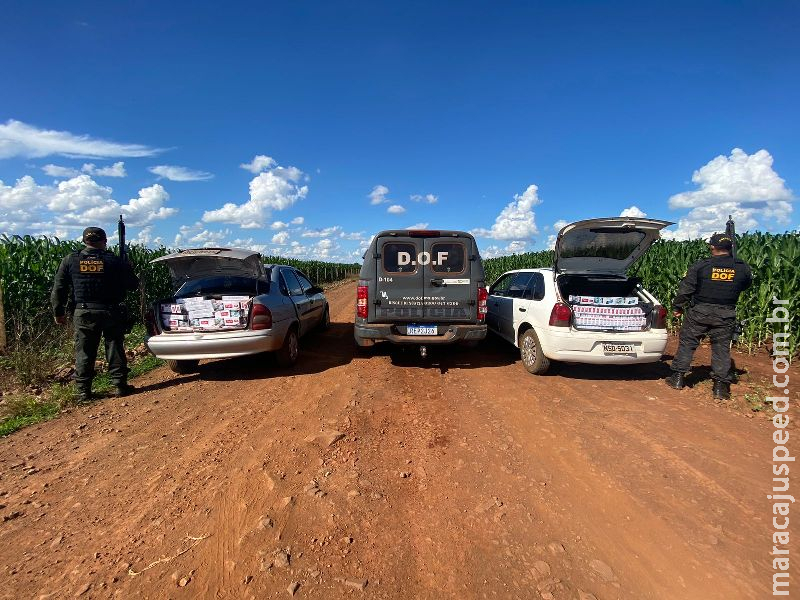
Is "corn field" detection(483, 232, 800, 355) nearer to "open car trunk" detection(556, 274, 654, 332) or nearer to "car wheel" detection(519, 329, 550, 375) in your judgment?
"open car trunk" detection(556, 274, 654, 332)

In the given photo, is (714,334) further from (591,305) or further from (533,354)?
(533,354)

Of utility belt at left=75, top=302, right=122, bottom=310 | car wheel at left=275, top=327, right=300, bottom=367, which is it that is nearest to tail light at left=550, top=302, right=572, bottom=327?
car wheel at left=275, top=327, right=300, bottom=367

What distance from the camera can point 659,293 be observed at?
38.1ft

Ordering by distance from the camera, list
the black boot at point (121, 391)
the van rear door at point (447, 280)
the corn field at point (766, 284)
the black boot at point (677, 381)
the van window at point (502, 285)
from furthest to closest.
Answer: the van window at point (502, 285)
the corn field at point (766, 284)
the van rear door at point (447, 280)
the black boot at point (677, 381)
the black boot at point (121, 391)

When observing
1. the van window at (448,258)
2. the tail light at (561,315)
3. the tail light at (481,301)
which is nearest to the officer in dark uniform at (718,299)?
the tail light at (561,315)

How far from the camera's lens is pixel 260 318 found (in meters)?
6.09

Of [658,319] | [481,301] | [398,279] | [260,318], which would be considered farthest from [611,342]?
[260,318]

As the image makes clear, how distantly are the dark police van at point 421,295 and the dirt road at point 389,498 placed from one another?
1.44 m

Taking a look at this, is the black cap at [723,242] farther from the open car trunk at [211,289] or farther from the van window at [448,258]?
the open car trunk at [211,289]

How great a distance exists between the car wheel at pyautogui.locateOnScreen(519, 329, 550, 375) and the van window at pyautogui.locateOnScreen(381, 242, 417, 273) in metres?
2.19

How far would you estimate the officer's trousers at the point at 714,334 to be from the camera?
5.44 meters

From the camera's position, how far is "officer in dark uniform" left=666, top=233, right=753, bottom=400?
5391mm

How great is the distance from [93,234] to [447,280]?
198 inches

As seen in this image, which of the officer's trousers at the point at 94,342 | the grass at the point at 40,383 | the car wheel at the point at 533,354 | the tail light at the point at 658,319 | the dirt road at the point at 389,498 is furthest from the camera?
the car wheel at the point at 533,354
